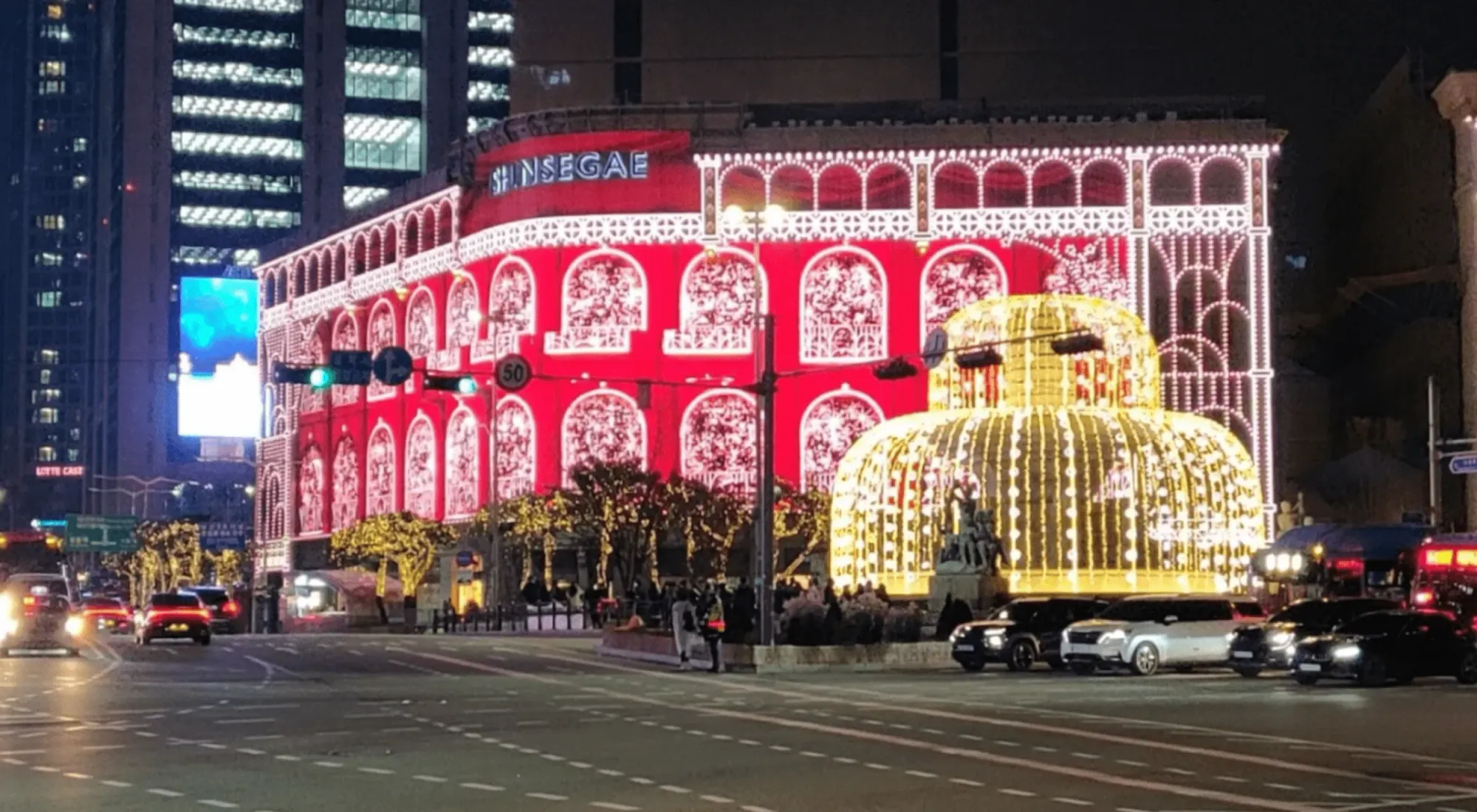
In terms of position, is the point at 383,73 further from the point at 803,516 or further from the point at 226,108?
the point at 803,516

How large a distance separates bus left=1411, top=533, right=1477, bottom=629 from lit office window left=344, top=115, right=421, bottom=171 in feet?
467

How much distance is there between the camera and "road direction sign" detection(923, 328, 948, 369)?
46.5m

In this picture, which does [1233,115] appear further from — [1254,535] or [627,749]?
[627,749]

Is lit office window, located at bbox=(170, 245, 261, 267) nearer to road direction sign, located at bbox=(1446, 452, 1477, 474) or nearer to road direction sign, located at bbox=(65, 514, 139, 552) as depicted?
road direction sign, located at bbox=(65, 514, 139, 552)

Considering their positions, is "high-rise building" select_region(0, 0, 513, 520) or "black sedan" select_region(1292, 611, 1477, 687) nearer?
"black sedan" select_region(1292, 611, 1477, 687)

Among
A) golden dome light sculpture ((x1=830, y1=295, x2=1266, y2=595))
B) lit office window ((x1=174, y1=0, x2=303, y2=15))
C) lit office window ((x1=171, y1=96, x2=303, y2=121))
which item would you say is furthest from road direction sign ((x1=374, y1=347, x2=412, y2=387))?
lit office window ((x1=174, y1=0, x2=303, y2=15))

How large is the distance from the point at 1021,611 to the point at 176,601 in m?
26.6

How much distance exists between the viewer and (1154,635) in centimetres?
4344

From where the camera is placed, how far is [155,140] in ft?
607

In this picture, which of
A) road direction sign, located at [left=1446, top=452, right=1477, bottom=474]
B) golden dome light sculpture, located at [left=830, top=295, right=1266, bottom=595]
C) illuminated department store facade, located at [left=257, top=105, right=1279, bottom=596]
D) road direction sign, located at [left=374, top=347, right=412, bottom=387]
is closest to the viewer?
road direction sign, located at [left=374, top=347, right=412, bottom=387]

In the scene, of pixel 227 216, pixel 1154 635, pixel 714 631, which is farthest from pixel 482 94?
pixel 1154 635

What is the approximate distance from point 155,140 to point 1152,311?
114988mm

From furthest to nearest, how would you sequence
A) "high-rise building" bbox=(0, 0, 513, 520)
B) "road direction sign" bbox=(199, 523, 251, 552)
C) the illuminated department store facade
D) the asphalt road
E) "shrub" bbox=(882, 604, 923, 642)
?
1. "high-rise building" bbox=(0, 0, 513, 520)
2. "road direction sign" bbox=(199, 523, 251, 552)
3. the illuminated department store facade
4. "shrub" bbox=(882, 604, 923, 642)
5. the asphalt road

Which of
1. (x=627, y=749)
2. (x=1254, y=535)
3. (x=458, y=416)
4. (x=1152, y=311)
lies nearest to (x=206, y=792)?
(x=627, y=749)
